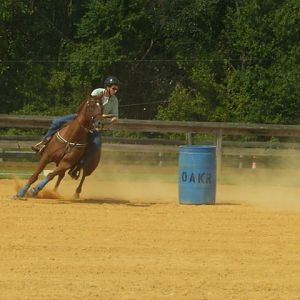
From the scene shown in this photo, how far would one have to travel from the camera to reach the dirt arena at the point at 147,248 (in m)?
8.34

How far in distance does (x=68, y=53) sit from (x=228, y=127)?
16594 millimetres

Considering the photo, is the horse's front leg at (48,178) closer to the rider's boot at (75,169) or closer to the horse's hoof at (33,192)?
the horse's hoof at (33,192)

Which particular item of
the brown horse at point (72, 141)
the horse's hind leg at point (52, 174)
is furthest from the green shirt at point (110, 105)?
the horse's hind leg at point (52, 174)

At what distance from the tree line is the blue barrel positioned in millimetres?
18053

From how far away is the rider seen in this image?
49.5 feet

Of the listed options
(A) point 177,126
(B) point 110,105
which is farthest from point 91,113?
(A) point 177,126

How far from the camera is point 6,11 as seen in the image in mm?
34500

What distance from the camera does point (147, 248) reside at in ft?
34.0

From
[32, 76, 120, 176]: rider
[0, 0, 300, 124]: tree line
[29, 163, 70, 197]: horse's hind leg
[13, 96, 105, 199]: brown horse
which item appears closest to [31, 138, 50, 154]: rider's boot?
[32, 76, 120, 176]: rider

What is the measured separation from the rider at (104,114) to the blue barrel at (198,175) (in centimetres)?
142

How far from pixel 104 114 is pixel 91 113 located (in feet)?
1.54

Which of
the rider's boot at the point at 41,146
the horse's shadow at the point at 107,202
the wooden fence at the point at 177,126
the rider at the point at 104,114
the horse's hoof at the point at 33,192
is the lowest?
the horse's shadow at the point at 107,202

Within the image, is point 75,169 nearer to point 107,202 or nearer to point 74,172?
point 74,172

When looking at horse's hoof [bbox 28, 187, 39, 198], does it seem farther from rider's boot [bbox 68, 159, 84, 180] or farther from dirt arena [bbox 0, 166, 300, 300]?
rider's boot [bbox 68, 159, 84, 180]
